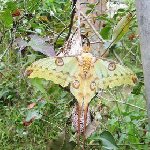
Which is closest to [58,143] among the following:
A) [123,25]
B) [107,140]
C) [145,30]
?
[107,140]

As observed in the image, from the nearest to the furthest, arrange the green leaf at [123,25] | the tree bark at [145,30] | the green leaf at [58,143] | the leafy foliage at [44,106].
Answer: the tree bark at [145,30]
the green leaf at [123,25]
the green leaf at [58,143]
the leafy foliage at [44,106]

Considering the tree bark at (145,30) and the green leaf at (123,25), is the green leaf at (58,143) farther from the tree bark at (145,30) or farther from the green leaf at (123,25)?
the tree bark at (145,30)

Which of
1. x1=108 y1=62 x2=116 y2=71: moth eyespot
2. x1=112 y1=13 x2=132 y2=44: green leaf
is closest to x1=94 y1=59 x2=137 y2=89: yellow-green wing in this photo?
x1=108 y1=62 x2=116 y2=71: moth eyespot

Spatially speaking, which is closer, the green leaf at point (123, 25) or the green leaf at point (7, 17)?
the green leaf at point (123, 25)

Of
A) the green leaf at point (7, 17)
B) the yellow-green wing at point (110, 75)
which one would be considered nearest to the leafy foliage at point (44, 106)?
the green leaf at point (7, 17)

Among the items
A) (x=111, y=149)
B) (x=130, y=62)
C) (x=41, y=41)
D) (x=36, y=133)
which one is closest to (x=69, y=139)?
(x=111, y=149)

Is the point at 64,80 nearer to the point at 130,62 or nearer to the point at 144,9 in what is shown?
the point at 144,9

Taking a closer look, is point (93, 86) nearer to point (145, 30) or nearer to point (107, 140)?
point (145, 30)

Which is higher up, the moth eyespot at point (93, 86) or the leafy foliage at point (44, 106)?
the leafy foliage at point (44, 106)
